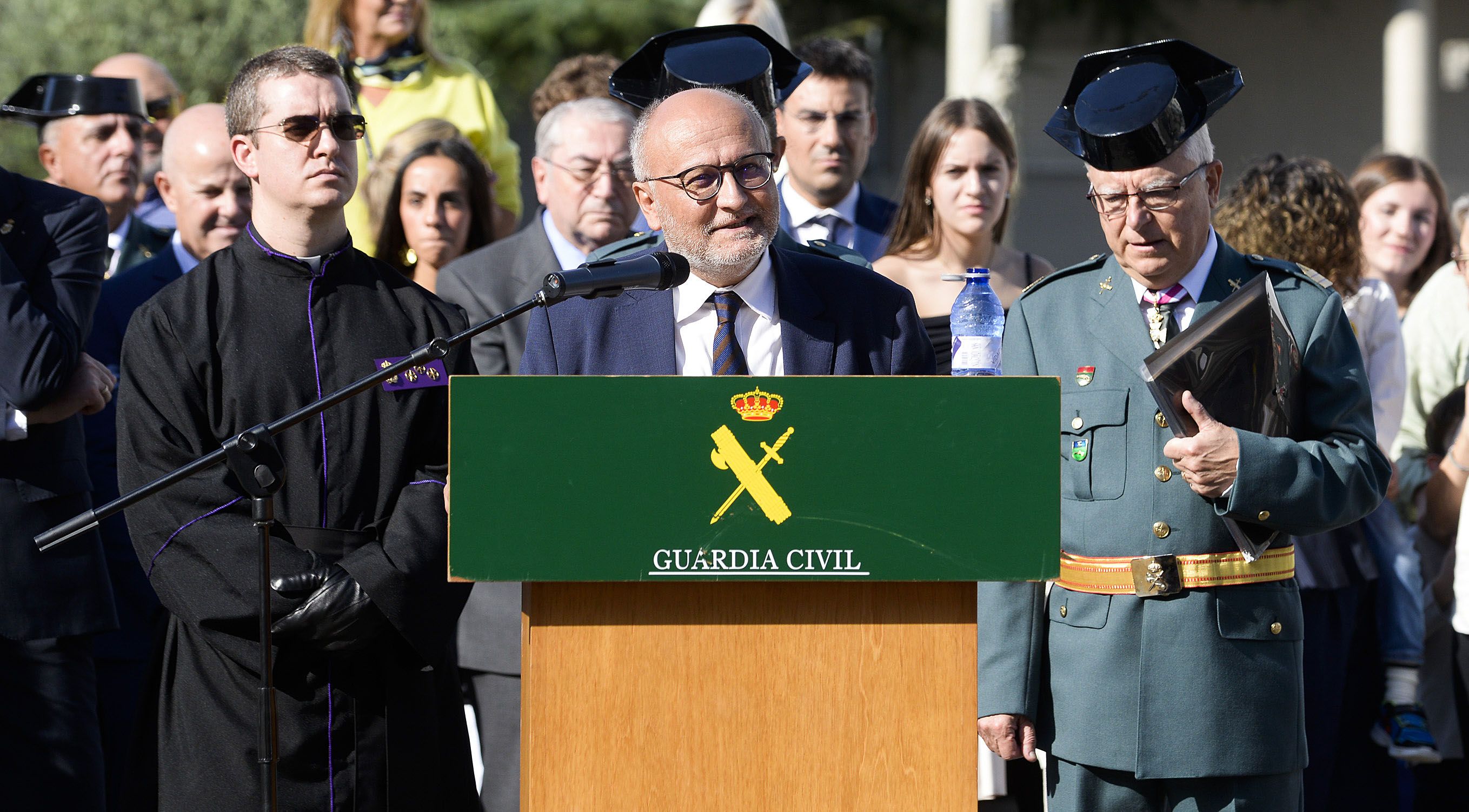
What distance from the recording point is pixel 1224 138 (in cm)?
1744

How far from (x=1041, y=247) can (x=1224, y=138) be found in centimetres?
236

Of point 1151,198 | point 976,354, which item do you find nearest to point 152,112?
point 976,354

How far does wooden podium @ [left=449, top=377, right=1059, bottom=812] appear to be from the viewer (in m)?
2.58

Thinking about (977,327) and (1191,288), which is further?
(977,327)

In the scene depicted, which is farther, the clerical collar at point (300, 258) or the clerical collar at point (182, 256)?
the clerical collar at point (182, 256)

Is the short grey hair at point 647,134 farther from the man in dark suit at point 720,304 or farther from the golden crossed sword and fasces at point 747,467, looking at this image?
the golden crossed sword and fasces at point 747,467

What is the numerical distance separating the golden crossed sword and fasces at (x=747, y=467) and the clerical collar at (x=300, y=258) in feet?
5.00

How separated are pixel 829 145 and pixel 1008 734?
2801 mm

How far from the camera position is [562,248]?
5.32 m

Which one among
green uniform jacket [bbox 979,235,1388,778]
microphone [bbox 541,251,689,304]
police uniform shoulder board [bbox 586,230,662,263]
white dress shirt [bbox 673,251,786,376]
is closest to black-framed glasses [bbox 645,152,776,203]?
white dress shirt [bbox 673,251,786,376]

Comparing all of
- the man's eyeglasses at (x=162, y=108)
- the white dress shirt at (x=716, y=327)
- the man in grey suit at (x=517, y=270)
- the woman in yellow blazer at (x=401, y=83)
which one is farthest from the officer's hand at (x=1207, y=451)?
the man's eyeglasses at (x=162, y=108)

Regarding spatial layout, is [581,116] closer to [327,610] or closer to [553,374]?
[553,374]

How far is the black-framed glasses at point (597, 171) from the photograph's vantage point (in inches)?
209

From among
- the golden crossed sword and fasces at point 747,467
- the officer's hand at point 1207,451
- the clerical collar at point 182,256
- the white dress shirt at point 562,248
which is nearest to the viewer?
the golden crossed sword and fasces at point 747,467
